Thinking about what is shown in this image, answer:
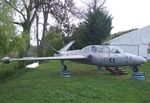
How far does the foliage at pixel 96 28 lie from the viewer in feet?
134

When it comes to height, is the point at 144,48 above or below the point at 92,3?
below

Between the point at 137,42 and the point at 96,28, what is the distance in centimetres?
481

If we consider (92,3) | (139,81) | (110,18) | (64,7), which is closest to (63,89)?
(139,81)

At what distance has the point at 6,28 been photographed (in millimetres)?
18391

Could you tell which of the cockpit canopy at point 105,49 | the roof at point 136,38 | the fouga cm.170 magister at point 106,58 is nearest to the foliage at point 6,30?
the fouga cm.170 magister at point 106,58

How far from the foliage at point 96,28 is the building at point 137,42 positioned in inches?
50.4

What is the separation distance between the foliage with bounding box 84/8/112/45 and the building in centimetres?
128

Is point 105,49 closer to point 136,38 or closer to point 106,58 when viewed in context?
point 106,58

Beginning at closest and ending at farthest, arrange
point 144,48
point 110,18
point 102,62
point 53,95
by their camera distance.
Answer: point 53,95 < point 102,62 < point 144,48 < point 110,18

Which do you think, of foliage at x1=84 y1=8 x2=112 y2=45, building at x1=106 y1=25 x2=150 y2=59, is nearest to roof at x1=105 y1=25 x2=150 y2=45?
building at x1=106 y1=25 x2=150 y2=59

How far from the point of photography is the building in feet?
134

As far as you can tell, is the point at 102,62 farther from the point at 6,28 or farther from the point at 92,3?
the point at 92,3

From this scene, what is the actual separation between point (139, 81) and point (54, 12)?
71.6 feet

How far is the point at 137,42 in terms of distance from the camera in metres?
41.5
